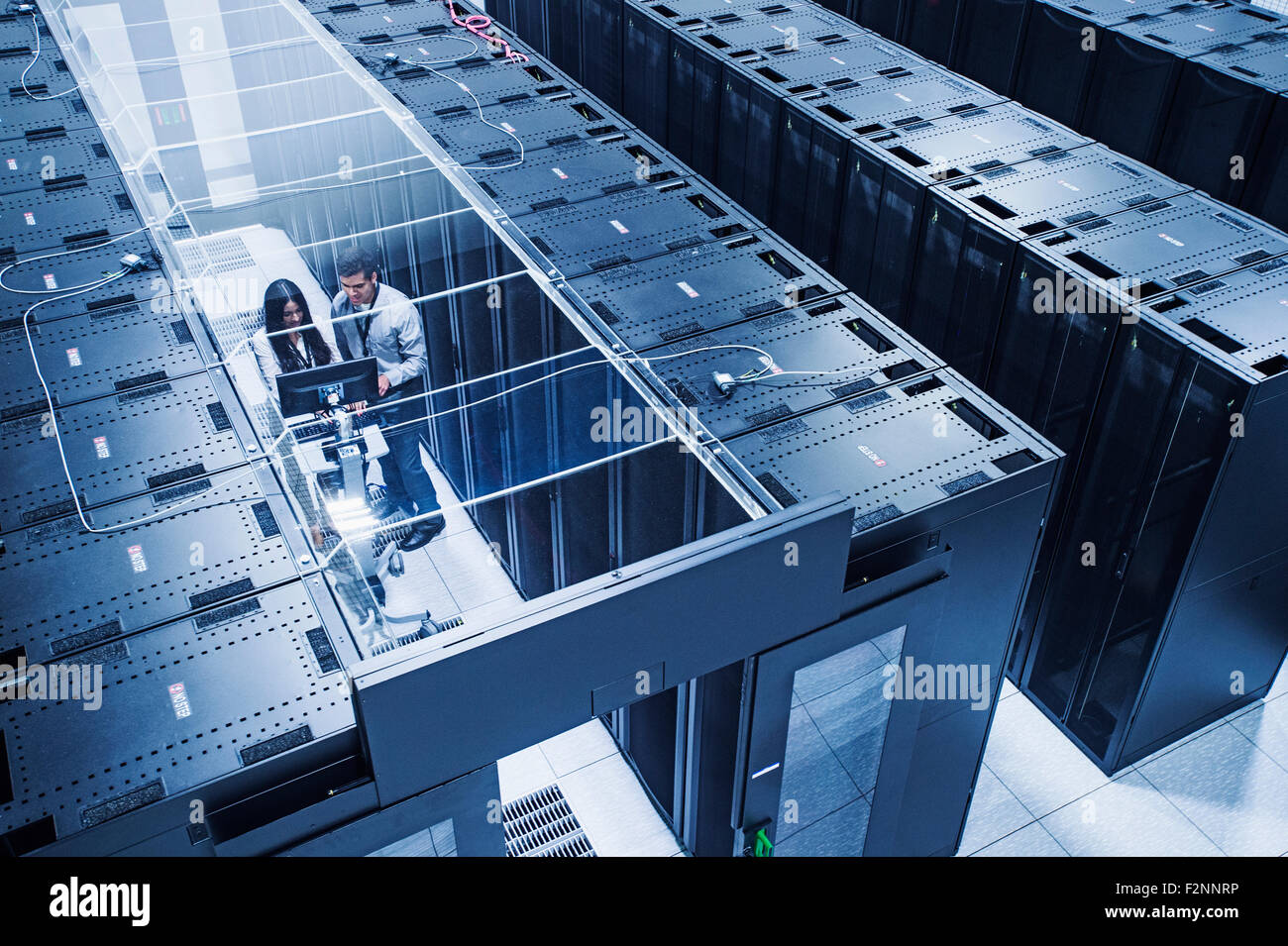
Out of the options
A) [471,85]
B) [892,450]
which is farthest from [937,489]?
[471,85]

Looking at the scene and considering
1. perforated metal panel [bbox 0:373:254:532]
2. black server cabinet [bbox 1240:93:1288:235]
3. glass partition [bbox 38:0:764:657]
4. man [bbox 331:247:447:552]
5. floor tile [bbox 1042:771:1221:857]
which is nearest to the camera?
perforated metal panel [bbox 0:373:254:532]

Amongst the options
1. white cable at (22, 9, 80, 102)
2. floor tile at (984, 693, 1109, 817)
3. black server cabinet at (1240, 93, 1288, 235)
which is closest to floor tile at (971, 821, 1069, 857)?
floor tile at (984, 693, 1109, 817)

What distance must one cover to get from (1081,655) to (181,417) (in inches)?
166

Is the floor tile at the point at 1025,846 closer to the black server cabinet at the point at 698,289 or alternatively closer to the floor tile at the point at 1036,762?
the floor tile at the point at 1036,762

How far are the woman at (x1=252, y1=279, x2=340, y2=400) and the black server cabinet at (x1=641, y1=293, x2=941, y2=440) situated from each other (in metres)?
1.63

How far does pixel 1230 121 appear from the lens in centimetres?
630

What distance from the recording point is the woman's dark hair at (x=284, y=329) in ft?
15.3

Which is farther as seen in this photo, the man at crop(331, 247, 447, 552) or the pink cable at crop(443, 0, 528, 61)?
the pink cable at crop(443, 0, 528, 61)

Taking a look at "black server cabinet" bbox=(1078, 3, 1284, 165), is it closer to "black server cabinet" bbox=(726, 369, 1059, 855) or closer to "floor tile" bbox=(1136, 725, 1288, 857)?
"floor tile" bbox=(1136, 725, 1288, 857)

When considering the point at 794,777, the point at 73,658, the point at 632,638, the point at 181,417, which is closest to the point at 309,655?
the point at 73,658

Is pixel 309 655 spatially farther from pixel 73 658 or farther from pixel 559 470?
pixel 559 470

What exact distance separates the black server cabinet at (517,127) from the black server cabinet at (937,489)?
8.08 feet

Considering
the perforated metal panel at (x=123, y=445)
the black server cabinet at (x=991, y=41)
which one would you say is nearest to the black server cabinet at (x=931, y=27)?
the black server cabinet at (x=991, y=41)

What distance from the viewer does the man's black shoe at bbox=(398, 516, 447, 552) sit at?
12.9 feet
